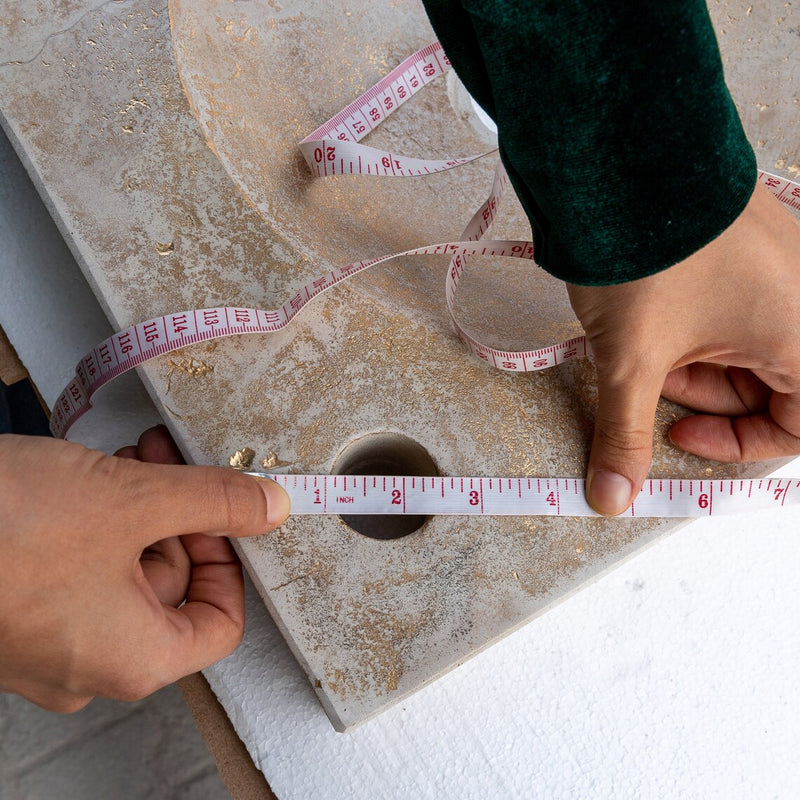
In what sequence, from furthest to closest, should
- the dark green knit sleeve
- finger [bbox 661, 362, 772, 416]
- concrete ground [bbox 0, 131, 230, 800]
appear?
concrete ground [bbox 0, 131, 230, 800] < finger [bbox 661, 362, 772, 416] < the dark green knit sleeve

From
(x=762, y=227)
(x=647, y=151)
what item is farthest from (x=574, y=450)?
(x=647, y=151)

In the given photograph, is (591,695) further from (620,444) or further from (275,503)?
(275,503)

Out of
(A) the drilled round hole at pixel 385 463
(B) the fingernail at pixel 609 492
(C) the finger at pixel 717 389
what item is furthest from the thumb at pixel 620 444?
(A) the drilled round hole at pixel 385 463

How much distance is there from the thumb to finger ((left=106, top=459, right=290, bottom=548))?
0.43 m

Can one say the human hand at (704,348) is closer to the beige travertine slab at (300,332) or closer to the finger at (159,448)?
the beige travertine slab at (300,332)

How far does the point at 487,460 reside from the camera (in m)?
1.00

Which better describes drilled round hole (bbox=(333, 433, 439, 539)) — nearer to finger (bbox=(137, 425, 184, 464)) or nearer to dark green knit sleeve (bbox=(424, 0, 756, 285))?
finger (bbox=(137, 425, 184, 464))

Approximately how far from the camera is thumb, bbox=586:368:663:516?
3.07ft

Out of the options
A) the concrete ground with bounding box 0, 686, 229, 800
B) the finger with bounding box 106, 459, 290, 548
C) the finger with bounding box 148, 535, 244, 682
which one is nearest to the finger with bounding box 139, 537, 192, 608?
the finger with bounding box 148, 535, 244, 682

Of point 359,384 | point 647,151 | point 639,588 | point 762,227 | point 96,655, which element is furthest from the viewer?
point 639,588

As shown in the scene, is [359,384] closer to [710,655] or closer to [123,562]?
[123,562]

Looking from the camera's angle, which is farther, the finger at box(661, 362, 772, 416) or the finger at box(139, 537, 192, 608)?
the finger at box(661, 362, 772, 416)

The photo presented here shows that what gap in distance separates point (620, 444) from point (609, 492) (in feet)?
0.21

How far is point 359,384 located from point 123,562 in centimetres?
38
